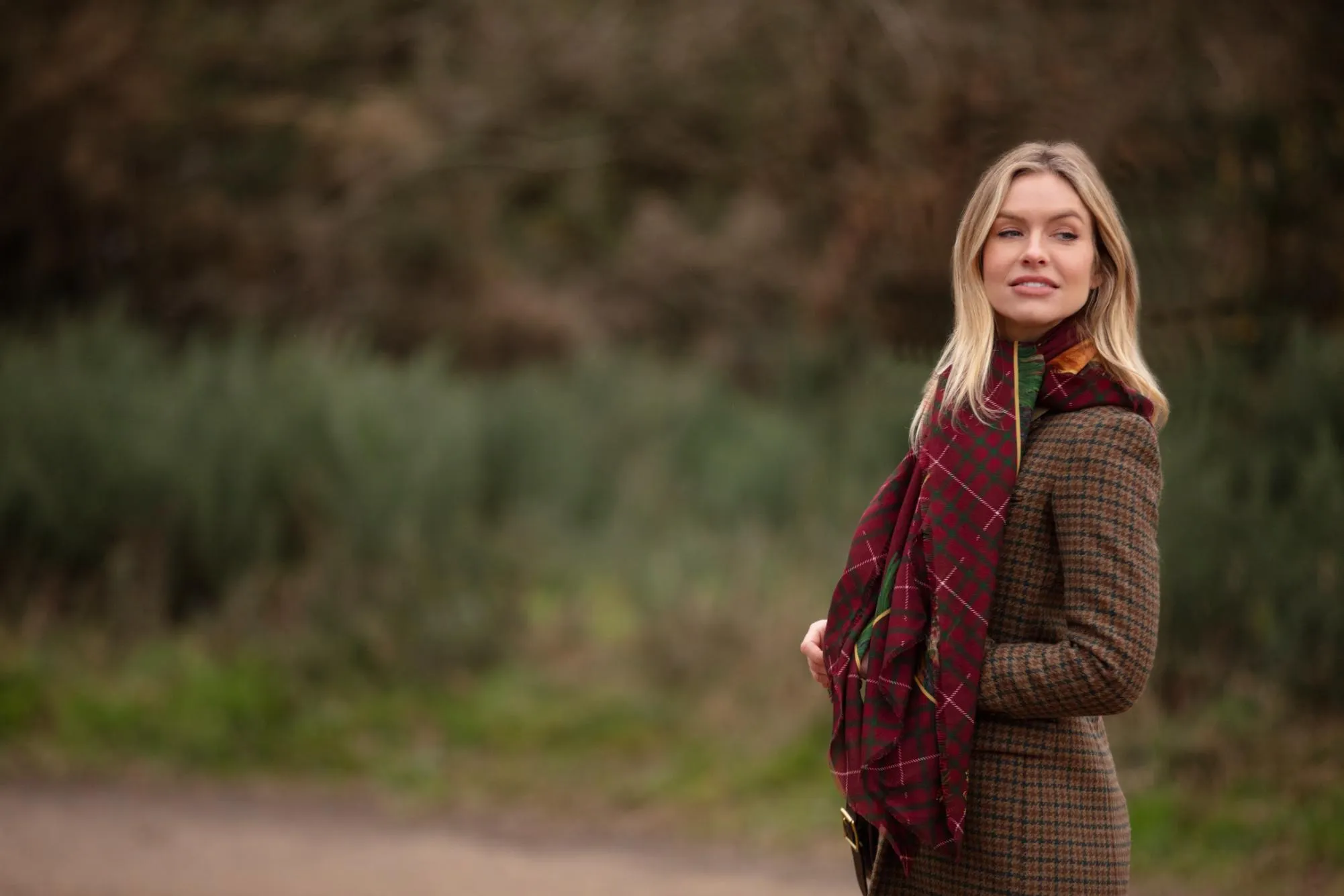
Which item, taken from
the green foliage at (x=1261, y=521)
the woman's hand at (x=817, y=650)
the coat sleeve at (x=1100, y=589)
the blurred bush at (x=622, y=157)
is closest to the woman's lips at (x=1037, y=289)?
the coat sleeve at (x=1100, y=589)

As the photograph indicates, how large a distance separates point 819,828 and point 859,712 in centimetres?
415

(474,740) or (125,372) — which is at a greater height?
(125,372)

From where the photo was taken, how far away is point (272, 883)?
5418mm

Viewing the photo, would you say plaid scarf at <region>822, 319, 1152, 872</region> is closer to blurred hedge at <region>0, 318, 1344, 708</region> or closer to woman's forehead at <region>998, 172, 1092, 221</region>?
woman's forehead at <region>998, 172, 1092, 221</region>

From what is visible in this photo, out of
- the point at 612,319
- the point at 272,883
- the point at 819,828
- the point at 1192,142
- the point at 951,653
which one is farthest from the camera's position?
the point at 612,319

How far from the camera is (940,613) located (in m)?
2.12

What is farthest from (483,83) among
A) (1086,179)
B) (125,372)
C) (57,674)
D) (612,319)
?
(1086,179)

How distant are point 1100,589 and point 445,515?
7.19 metres

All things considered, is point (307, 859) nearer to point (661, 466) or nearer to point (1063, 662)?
point (1063, 662)

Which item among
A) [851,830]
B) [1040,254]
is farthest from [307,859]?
[1040,254]

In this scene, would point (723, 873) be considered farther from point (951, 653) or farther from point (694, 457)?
point (694, 457)

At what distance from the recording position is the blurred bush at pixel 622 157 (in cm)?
700

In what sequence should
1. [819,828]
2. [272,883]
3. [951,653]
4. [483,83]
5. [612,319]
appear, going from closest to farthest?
[951,653] < [272,883] < [819,828] < [483,83] < [612,319]

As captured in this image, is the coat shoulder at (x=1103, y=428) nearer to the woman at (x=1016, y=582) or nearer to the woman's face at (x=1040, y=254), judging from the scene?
the woman at (x=1016, y=582)
